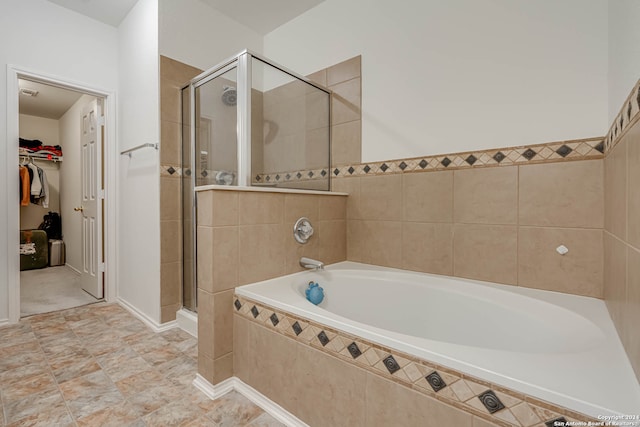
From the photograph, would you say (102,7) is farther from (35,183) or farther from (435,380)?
(435,380)

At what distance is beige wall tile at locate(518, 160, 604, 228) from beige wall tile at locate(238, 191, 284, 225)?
129 cm

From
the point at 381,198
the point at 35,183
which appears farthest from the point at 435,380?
the point at 35,183

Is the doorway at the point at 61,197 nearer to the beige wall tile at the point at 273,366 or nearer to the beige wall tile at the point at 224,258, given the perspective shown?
the beige wall tile at the point at 224,258

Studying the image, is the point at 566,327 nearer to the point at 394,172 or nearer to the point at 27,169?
the point at 394,172

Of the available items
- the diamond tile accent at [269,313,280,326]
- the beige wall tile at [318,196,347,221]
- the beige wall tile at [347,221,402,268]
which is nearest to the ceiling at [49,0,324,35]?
the beige wall tile at [318,196,347,221]

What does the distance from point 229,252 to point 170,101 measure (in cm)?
145

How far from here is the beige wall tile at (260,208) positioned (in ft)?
4.82

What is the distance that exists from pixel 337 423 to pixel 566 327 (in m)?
0.94

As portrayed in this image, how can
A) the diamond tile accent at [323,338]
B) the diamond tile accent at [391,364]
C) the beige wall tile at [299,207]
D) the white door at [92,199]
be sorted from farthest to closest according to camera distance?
the white door at [92,199], the beige wall tile at [299,207], the diamond tile accent at [323,338], the diamond tile accent at [391,364]

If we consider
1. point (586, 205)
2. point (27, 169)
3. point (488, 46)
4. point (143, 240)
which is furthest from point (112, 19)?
point (586, 205)

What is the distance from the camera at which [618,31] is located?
1.10m

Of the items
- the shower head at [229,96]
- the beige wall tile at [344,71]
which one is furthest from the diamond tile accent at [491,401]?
the beige wall tile at [344,71]

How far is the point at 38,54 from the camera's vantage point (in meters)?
2.30

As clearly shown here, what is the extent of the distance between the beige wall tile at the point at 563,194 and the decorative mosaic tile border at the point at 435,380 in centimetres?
109
